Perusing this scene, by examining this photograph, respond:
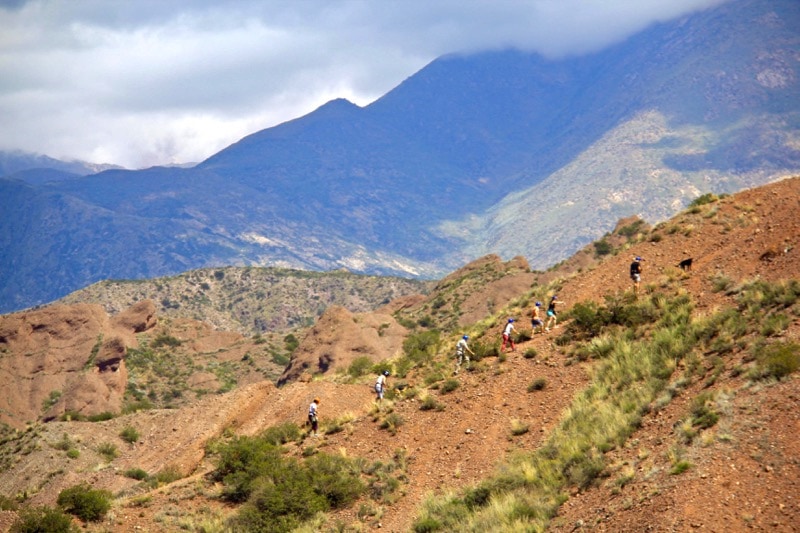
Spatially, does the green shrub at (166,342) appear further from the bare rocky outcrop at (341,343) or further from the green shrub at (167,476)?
the green shrub at (167,476)

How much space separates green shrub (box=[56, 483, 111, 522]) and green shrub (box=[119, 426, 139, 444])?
60.9ft

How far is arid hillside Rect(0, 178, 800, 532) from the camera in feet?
59.8

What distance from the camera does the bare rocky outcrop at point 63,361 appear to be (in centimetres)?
6450

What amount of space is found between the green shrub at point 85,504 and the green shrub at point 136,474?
10.7 metres

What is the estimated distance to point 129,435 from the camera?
A: 148 feet

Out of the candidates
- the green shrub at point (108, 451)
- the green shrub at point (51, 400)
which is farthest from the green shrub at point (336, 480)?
the green shrub at point (51, 400)

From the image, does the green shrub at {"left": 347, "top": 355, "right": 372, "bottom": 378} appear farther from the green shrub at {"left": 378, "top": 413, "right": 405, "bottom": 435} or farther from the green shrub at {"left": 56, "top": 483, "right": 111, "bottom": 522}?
the green shrub at {"left": 56, "top": 483, "right": 111, "bottom": 522}

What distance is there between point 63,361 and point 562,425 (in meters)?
62.3

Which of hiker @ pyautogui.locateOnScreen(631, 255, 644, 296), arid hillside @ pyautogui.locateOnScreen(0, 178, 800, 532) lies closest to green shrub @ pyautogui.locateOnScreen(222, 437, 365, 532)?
arid hillside @ pyautogui.locateOnScreen(0, 178, 800, 532)

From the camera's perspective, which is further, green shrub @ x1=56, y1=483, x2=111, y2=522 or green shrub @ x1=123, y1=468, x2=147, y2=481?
green shrub @ x1=123, y1=468, x2=147, y2=481

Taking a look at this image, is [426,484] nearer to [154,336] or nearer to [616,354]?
[616,354]

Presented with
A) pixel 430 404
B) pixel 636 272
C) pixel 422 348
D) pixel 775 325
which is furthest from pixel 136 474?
pixel 775 325

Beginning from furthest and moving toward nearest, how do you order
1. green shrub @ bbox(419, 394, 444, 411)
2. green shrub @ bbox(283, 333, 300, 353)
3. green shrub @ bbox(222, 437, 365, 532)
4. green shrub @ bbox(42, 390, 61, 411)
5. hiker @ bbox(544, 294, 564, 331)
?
green shrub @ bbox(283, 333, 300, 353) → green shrub @ bbox(42, 390, 61, 411) → hiker @ bbox(544, 294, 564, 331) → green shrub @ bbox(419, 394, 444, 411) → green shrub @ bbox(222, 437, 365, 532)

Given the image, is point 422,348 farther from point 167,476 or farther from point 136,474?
point 136,474
